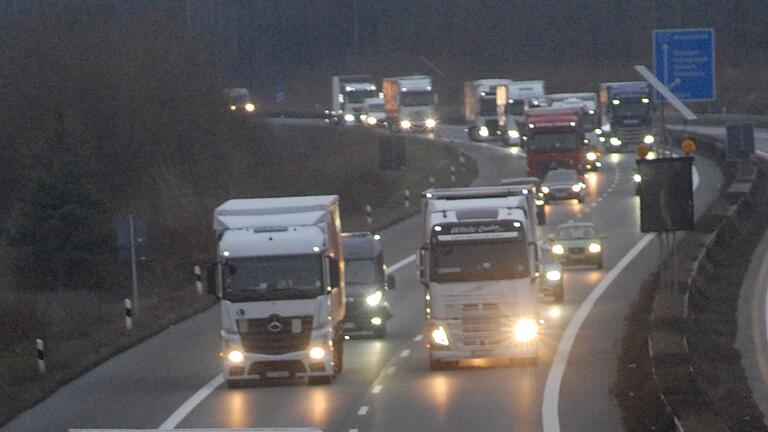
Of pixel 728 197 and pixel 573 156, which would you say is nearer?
pixel 728 197

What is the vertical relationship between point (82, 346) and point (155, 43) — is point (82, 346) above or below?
below

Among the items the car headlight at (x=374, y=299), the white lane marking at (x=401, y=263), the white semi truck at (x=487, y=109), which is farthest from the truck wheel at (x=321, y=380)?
the white semi truck at (x=487, y=109)

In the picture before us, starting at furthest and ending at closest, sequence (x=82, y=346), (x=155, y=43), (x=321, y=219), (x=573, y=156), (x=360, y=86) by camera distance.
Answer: (x=360, y=86)
(x=155, y=43)
(x=573, y=156)
(x=82, y=346)
(x=321, y=219)

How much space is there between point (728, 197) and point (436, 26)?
→ 9824 cm

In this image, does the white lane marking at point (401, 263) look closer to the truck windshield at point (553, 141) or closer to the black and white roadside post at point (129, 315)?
the black and white roadside post at point (129, 315)

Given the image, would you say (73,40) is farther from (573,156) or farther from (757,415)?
(757,415)

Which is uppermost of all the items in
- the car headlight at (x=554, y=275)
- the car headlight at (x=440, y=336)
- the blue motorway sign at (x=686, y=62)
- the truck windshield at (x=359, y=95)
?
the blue motorway sign at (x=686, y=62)

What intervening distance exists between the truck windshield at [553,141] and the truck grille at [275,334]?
41.0 m

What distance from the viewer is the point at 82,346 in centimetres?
3209

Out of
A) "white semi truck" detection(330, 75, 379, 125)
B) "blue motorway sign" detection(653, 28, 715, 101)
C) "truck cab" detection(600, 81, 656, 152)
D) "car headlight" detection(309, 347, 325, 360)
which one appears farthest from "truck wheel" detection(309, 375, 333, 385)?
"white semi truck" detection(330, 75, 379, 125)

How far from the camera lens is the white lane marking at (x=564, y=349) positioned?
835 inches

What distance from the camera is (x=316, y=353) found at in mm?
25203

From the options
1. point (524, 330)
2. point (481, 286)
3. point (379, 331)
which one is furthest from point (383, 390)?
point (379, 331)

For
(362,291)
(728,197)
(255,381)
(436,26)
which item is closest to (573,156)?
(728,197)
